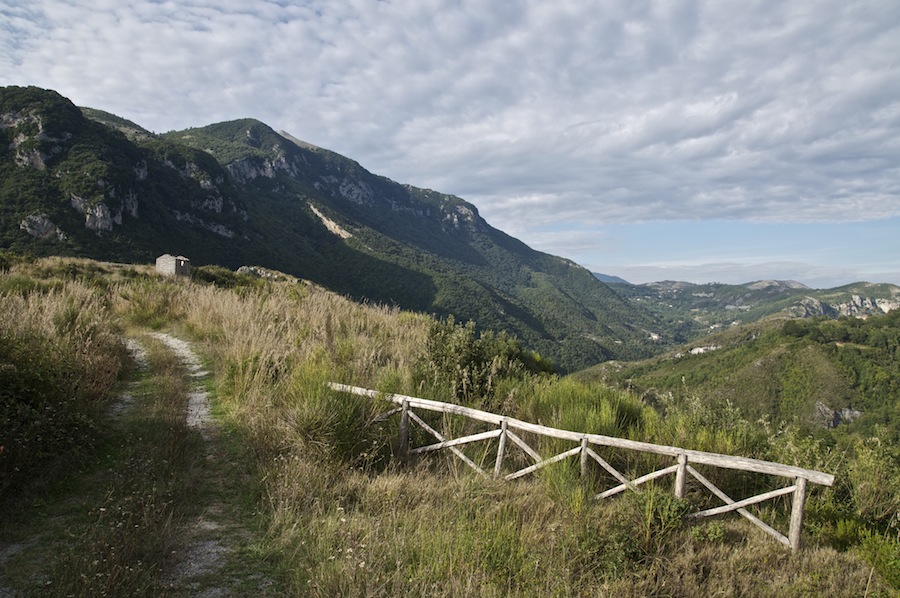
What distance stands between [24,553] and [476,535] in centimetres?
330

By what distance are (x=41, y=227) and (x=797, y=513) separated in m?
102

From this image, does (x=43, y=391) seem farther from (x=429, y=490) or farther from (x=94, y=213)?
(x=94, y=213)

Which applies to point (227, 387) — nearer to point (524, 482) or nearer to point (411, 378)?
point (411, 378)

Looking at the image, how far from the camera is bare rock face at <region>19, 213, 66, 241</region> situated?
240ft

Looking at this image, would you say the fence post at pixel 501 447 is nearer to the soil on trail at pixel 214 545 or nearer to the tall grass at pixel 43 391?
the soil on trail at pixel 214 545

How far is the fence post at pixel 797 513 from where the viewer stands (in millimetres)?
4465

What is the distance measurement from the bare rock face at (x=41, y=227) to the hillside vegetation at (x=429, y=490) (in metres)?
90.9

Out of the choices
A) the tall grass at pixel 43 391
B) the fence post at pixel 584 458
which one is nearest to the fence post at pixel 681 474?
the fence post at pixel 584 458

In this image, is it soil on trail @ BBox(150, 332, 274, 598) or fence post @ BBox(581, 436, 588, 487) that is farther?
fence post @ BBox(581, 436, 588, 487)

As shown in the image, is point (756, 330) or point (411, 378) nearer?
point (411, 378)

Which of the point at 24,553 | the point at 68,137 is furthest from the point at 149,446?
the point at 68,137

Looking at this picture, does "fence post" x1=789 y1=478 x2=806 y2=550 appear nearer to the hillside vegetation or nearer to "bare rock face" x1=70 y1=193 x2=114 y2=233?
the hillside vegetation

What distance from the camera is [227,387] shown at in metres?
6.73

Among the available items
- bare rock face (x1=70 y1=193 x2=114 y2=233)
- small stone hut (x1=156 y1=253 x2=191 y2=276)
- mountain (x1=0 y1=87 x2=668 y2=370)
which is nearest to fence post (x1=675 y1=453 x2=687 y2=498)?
small stone hut (x1=156 y1=253 x2=191 y2=276)
